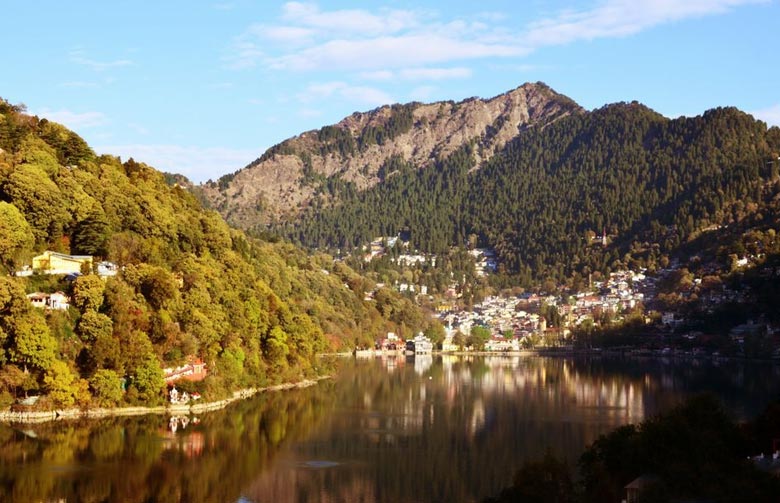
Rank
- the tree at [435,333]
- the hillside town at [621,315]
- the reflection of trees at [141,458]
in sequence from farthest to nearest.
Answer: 1. the tree at [435,333]
2. the hillside town at [621,315]
3. the reflection of trees at [141,458]

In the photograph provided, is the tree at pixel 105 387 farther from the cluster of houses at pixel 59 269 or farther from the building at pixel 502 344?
the building at pixel 502 344

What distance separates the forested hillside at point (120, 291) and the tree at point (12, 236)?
0.20 ft

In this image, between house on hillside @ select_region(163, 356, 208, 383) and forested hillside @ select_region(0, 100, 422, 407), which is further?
house on hillside @ select_region(163, 356, 208, 383)

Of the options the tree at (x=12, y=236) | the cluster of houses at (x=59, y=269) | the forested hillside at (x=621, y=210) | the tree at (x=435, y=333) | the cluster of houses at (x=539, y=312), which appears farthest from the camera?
the forested hillside at (x=621, y=210)

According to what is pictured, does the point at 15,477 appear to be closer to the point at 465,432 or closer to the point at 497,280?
the point at 465,432

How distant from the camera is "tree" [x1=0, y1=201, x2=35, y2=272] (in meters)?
43.2

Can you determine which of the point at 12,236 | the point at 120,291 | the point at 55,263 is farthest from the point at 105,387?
the point at 12,236

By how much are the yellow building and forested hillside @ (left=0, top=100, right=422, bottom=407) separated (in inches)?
20.5

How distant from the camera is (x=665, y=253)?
137875 mm

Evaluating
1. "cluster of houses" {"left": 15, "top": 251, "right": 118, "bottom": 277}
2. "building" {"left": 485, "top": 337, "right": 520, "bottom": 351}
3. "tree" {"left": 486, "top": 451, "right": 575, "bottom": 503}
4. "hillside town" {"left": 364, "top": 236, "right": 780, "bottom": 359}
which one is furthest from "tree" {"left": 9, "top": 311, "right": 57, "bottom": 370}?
"building" {"left": 485, "top": 337, "right": 520, "bottom": 351}

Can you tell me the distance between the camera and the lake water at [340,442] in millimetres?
29578

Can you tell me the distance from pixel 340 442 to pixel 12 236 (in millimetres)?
16482

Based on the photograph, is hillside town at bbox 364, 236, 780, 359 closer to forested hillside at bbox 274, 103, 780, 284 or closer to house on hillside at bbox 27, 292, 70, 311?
forested hillside at bbox 274, 103, 780, 284

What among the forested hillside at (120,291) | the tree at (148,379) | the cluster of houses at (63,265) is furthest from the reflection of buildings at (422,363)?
the tree at (148,379)
